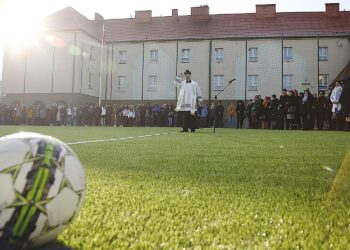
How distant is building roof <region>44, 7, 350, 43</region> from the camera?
40.3m

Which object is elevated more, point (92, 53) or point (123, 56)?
point (92, 53)

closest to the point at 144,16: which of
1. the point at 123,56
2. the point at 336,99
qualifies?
the point at 123,56

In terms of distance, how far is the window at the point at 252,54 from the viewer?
40125 millimetres

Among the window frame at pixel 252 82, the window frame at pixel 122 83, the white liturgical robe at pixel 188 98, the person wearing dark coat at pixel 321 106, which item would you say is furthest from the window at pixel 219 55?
the white liturgical robe at pixel 188 98

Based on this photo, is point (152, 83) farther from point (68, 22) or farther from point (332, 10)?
point (332, 10)

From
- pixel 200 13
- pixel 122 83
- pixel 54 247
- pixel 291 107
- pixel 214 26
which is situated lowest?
pixel 54 247

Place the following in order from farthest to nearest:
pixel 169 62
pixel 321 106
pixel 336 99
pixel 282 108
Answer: pixel 169 62 → pixel 282 108 → pixel 321 106 → pixel 336 99

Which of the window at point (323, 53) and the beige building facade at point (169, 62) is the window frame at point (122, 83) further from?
the window at point (323, 53)

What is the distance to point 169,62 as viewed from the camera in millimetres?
41938

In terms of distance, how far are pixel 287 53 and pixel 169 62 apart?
11951 mm

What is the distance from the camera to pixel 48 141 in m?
1.75

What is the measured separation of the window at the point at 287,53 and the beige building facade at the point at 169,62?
0.10 metres

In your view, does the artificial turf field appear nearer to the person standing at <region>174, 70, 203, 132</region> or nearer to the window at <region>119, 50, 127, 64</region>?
the person standing at <region>174, 70, 203, 132</region>

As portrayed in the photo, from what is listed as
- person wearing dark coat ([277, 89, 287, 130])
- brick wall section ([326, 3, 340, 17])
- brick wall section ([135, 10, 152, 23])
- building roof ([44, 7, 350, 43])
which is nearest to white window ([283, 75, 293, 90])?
building roof ([44, 7, 350, 43])
